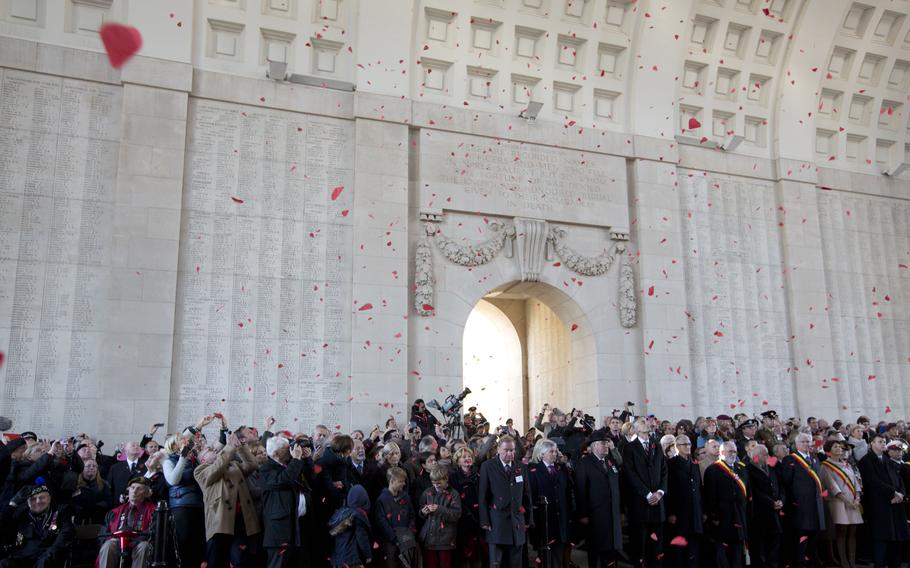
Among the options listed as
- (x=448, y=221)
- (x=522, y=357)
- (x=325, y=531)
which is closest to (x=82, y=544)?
(x=325, y=531)

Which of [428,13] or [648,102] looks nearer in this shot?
[428,13]

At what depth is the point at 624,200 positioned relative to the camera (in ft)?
66.7

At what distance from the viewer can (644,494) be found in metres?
11.2

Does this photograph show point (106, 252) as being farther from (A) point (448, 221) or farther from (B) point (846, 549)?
(B) point (846, 549)

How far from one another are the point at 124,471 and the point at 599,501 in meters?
6.65

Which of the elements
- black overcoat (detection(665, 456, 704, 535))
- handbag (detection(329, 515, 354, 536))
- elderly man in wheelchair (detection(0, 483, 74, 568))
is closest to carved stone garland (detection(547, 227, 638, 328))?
black overcoat (detection(665, 456, 704, 535))

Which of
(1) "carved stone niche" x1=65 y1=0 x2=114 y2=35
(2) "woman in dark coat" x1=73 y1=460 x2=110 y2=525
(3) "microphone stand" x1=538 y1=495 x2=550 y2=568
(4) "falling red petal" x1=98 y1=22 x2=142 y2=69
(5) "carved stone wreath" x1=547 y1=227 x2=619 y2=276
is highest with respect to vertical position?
(1) "carved stone niche" x1=65 y1=0 x2=114 y2=35

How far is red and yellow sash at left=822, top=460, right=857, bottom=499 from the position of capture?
12.7 metres

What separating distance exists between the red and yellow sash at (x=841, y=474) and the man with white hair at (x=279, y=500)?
855 centimetres

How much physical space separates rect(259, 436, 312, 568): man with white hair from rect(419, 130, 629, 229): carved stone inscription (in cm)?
993

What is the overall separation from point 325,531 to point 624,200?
12911 millimetres

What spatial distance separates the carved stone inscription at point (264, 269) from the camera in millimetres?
16203

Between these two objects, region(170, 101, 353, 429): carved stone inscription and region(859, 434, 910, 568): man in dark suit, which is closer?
region(859, 434, 910, 568): man in dark suit

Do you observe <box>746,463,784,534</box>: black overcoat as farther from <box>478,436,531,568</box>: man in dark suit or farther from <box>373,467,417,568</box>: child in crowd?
<box>373,467,417,568</box>: child in crowd
